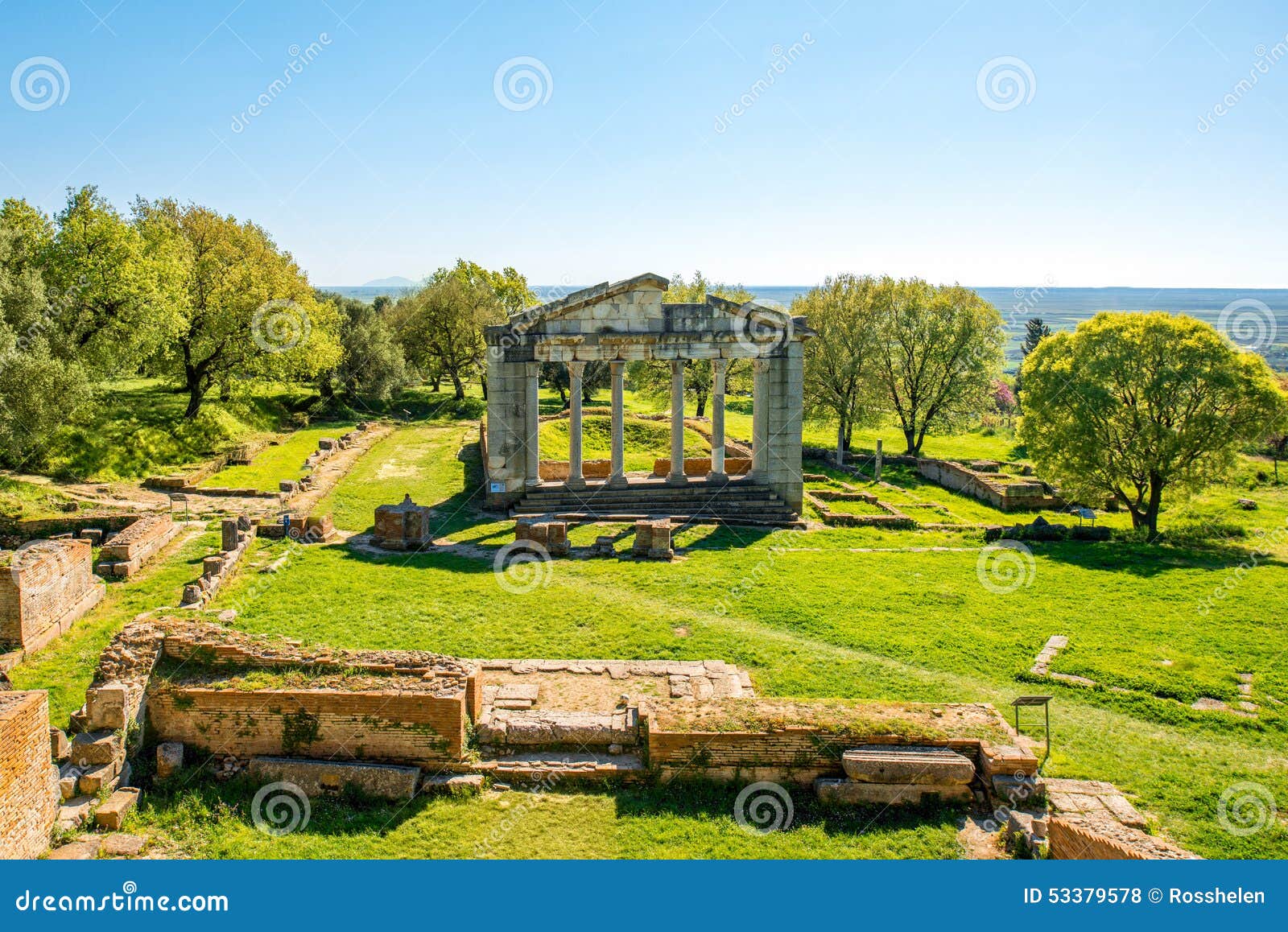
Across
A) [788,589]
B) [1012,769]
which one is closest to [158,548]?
[788,589]

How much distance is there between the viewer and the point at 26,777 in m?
11.1

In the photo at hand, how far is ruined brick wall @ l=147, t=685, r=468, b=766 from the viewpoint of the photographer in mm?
13039

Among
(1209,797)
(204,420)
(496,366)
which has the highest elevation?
(496,366)

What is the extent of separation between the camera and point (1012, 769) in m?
12.3

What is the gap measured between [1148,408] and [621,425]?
1837cm

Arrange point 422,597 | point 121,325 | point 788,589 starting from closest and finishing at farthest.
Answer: point 422,597
point 788,589
point 121,325

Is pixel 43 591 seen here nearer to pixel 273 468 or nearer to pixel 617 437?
pixel 617 437

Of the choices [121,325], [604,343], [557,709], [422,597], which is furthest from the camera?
[121,325]

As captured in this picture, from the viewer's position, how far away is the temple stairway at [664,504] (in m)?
30.3

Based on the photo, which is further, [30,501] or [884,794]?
[30,501]

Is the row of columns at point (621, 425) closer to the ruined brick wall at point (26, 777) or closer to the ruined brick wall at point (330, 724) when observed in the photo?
the ruined brick wall at point (330, 724)

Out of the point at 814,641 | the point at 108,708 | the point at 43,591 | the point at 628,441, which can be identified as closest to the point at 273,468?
the point at 628,441

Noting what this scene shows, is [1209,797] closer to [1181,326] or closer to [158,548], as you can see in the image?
[1181,326]

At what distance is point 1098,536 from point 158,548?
29.0 metres
